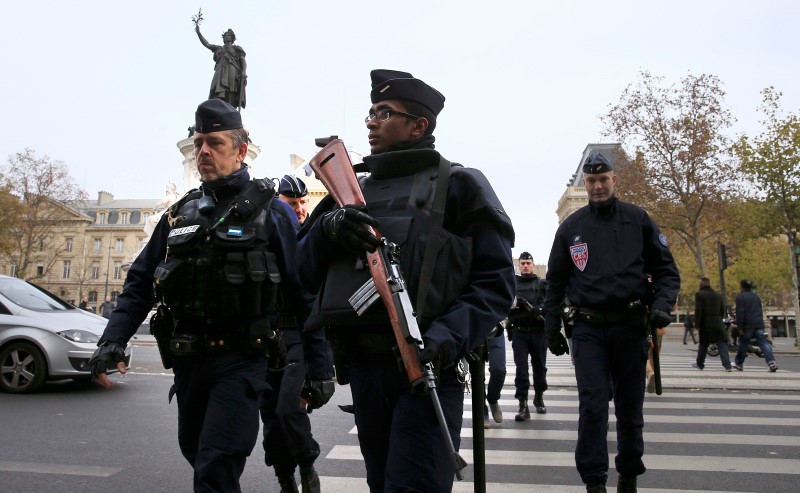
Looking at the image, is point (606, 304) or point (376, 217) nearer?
point (376, 217)

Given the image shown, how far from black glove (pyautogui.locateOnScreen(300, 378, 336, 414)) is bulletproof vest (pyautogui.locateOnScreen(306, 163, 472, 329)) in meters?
0.66

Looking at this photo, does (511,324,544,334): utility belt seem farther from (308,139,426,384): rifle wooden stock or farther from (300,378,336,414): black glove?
(308,139,426,384): rifle wooden stock

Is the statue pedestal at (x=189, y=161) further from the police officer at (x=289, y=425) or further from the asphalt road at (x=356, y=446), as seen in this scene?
the police officer at (x=289, y=425)

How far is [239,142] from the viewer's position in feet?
11.3

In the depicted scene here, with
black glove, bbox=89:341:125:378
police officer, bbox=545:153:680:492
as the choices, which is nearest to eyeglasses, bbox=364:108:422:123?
black glove, bbox=89:341:125:378

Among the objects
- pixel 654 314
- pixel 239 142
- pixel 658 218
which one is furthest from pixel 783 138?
pixel 239 142

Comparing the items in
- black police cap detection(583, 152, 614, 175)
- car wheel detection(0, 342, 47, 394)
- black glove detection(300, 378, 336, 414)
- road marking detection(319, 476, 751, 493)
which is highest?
black police cap detection(583, 152, 614, 175)

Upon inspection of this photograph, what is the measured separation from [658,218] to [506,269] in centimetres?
2962

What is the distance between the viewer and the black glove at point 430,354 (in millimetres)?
2053

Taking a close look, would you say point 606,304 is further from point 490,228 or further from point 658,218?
point 658,218

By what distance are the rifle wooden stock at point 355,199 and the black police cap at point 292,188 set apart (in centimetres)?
260

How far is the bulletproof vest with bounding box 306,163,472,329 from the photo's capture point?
2.33 m

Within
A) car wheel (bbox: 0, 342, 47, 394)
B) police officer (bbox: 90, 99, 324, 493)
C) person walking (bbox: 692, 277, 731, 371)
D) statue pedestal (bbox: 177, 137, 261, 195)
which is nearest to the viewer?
police officer (bbox: 90, 99, 324, 493)

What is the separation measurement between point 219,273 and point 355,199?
0.87 meters
